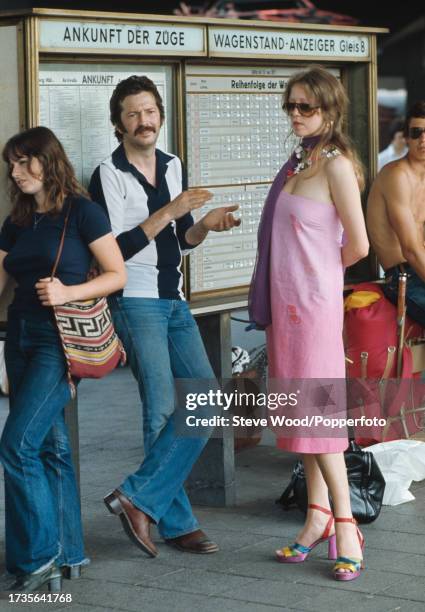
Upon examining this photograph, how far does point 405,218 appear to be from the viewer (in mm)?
6441

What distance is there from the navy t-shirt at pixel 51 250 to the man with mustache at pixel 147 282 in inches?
11.4

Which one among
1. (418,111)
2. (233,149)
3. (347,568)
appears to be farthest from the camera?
(418,111)

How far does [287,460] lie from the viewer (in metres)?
7.09

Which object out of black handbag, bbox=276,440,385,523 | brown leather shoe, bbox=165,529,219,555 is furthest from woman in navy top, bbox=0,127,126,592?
black handbag, bbox=276,440,385,523

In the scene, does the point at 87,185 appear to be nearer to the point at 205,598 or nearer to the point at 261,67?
the point at 261,67

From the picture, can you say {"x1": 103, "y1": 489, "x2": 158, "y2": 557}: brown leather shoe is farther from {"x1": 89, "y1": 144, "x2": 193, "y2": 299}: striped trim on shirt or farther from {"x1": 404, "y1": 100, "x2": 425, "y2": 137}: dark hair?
{"x1": 404, "y1": 100, "x2": 425, "y2": 137}: dark hair

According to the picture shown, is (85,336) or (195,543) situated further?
(195,543)

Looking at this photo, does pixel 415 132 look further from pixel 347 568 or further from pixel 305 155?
pixel 347 568

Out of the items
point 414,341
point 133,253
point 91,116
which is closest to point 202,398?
point 133,253

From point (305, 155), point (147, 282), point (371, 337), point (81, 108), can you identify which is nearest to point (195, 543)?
point (147, 282)

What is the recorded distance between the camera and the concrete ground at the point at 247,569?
4.57 metres

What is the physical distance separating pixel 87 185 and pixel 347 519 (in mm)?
1722

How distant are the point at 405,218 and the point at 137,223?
6.09ft

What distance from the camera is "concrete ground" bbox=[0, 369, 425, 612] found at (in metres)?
4.57
